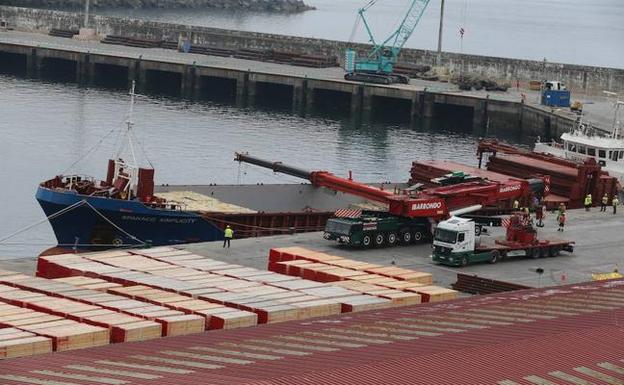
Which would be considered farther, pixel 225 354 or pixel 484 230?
pixel 484 230

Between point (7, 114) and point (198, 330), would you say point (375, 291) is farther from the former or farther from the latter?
point (7, 114)

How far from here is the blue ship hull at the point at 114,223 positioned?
62875 millimetres

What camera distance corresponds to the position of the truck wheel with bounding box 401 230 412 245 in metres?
63.2

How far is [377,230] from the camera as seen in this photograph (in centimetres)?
6188

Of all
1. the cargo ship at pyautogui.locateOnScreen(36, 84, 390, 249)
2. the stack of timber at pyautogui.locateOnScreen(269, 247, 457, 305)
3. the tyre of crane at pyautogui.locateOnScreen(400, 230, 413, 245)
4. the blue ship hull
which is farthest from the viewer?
the tyre of crane at pyautogui.locateOnScreen(400, 230, 413, 245)

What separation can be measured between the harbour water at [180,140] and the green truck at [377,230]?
16.1 meters

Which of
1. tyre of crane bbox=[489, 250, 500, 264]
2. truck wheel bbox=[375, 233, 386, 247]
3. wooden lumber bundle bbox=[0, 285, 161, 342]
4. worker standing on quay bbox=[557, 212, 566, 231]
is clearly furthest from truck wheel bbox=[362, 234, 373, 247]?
wooden lumber bundle bbox=[0, 285, 161, 342]

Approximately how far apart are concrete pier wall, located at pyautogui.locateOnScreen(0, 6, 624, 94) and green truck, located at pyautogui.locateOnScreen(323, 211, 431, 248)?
7773cm

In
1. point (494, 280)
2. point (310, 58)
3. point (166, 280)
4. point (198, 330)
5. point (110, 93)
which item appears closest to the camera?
point (198, 330)

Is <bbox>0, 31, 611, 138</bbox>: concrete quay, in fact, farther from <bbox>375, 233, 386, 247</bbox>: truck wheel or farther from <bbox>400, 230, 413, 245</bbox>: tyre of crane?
<bbox>375, 233, 386, 247</bbox>: truck wheel

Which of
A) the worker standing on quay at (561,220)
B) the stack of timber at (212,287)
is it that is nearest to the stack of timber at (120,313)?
the stack of timber at (212,287)

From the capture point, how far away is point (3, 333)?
38.6 m

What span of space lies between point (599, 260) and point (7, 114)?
6482 centimetres

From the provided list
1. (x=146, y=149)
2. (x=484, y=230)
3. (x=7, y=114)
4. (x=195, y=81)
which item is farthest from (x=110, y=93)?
(x=484, y=230)
